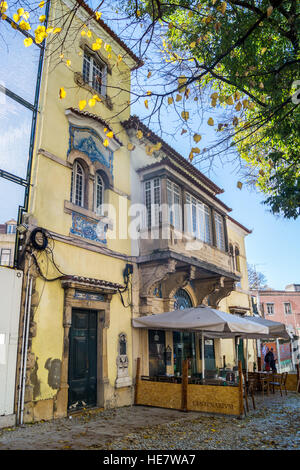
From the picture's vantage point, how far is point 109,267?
10.5m

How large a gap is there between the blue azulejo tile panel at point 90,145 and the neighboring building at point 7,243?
300 cm

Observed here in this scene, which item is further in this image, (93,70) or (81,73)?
(93,70)

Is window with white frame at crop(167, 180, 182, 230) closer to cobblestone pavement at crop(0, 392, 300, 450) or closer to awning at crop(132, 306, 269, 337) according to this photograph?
→ awning at crop(132, 306, 269, 337)

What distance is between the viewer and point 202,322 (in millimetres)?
9258

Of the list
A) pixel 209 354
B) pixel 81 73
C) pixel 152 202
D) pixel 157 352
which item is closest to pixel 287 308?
pixel 209 354

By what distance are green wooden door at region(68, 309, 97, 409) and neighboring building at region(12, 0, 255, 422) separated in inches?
1.0

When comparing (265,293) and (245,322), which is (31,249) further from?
(265,293)

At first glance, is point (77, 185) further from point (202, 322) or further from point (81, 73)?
point (202, 322)

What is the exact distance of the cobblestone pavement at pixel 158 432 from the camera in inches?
237

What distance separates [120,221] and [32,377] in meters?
5.34

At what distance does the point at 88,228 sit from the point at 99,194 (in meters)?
1.58

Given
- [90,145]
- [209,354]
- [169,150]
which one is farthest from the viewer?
[209,354]

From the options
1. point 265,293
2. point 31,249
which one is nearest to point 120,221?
point 31,249

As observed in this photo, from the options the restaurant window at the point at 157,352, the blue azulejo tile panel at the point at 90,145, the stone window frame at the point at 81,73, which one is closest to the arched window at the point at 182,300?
the restaurant window at the point at 157,352
